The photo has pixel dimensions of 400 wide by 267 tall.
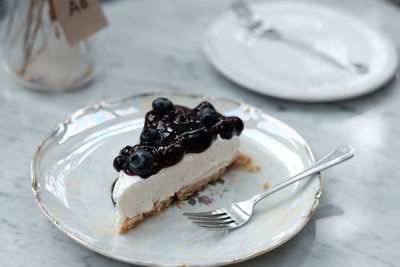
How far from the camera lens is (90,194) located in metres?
1.25

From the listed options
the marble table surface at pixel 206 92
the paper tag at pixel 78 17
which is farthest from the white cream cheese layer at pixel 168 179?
the paper tag at pixel 78 17

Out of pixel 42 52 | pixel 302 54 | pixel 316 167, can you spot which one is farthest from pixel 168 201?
pixel 302 54

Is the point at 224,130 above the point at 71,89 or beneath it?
→ above

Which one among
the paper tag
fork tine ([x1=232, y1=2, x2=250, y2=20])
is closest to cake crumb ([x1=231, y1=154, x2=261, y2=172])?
the paper tag

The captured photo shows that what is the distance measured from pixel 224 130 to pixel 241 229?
0.24m

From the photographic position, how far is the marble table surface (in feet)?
3.89

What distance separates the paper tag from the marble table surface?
18cm

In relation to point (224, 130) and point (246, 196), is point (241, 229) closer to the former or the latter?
point (246, 196)

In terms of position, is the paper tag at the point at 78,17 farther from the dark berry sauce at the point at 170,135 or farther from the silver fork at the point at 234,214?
the silver fork at the point at 234,214

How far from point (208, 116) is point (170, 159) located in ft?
0.47

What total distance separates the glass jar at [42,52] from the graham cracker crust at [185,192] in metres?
0.54

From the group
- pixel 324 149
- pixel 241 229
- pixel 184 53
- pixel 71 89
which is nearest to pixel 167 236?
pixel 241 229

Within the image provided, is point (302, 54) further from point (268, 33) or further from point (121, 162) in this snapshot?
point (121, 162)

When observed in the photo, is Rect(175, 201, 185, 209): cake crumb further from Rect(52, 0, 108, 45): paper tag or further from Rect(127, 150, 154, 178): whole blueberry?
Rect(52, 0, 108, 45): paper tag
